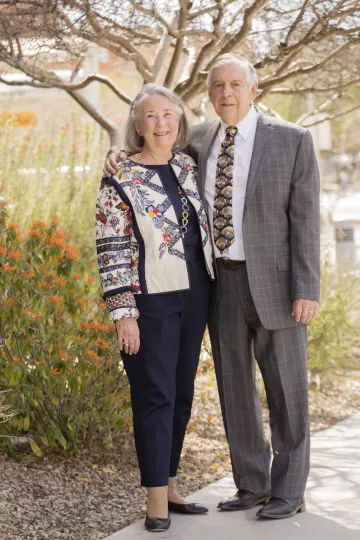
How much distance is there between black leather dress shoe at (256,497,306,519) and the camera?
3705 millimetres

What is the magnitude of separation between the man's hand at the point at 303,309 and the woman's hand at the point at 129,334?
66 centimetres

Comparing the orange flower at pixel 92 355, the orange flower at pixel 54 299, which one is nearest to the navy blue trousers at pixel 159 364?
the orange flower at pixel 92 355

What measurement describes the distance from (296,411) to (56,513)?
3.68 feet

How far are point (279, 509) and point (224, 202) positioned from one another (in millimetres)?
1301

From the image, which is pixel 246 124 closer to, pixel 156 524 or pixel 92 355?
pixel 92 355

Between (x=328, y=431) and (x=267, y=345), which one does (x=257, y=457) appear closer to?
(x=267, y=345)

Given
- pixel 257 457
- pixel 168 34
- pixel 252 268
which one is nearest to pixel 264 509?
pixel 257 457

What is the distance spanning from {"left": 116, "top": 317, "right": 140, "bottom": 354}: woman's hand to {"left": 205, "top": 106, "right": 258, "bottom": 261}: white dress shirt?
0.50 metres

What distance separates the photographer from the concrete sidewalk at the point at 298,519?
355 centimetres

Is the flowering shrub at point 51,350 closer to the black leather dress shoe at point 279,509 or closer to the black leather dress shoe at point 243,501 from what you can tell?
the black leather dress shoe at point 243,501

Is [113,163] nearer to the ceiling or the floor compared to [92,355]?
nearer to the ceiling

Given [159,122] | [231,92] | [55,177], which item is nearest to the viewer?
[159,122]

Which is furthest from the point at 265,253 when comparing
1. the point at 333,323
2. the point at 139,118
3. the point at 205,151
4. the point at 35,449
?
the point at 333,323

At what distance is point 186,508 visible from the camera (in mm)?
3834
